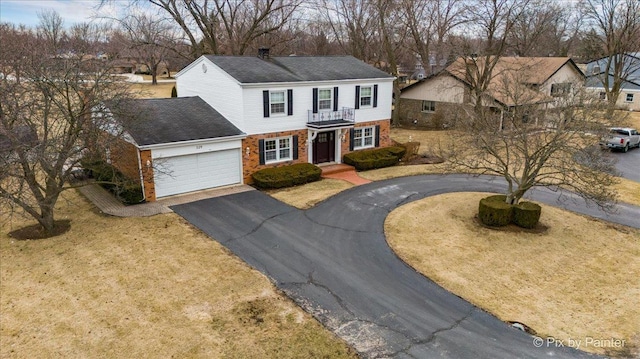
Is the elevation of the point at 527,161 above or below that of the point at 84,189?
above

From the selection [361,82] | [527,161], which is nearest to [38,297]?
[527,161]

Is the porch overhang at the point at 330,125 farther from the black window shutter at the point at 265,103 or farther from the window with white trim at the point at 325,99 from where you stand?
the black window shutter at the point at 265,103

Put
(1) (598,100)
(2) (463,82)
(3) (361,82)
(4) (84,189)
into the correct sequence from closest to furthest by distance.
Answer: (1) (598,100) < (4) (84,189) < (3) (361,82) < (2) (463,82)

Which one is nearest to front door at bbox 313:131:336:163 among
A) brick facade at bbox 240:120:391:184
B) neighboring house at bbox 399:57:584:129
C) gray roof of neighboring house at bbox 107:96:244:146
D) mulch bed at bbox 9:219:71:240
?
brick facade at bbox 240:120:391:184

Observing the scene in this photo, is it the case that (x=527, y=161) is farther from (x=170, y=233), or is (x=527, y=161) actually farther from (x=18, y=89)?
(x=18, y=89)

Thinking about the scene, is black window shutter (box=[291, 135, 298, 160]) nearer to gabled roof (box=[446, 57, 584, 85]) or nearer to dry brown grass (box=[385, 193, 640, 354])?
dry brown grass (box=[385, 193, 640, 354])

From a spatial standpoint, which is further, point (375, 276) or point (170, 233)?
point (170, 233)

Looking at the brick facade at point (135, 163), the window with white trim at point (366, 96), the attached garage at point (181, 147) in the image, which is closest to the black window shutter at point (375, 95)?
the window with white trim at point (366, 96)

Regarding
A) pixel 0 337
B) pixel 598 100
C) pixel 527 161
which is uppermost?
pixel 598 100

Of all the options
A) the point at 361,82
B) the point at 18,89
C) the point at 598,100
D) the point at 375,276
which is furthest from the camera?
the point at 361,82
